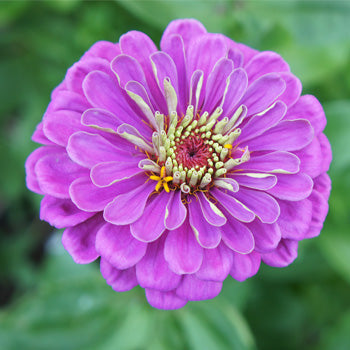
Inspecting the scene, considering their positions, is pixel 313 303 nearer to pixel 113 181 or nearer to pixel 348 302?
pixel 348 302

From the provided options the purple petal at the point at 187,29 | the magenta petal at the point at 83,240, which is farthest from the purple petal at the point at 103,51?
the magenta petal at the point at 83,240

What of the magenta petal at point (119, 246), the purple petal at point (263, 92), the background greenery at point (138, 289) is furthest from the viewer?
the background greenery at point (138, 289)

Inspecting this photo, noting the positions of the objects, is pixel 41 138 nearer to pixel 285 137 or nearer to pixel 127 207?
pixel 127 207

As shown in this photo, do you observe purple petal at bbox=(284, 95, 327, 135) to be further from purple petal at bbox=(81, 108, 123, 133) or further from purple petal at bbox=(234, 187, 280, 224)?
purple petal at bbox=(81, 108, 123, 133)

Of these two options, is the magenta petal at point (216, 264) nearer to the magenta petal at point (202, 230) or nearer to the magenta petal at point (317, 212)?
the magenta petal at point (202, 230)

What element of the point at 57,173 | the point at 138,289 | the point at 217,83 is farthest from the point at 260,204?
the point at 138,289

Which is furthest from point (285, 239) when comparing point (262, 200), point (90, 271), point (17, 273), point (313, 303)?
point (17, 273)
